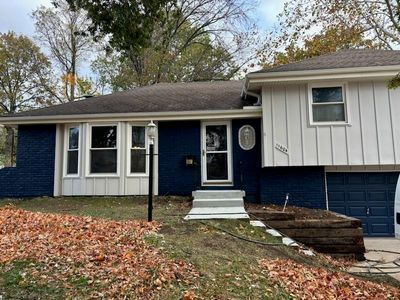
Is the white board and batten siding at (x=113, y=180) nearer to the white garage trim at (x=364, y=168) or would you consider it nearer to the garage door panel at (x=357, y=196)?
the white garage trim at (x=364, y=168)

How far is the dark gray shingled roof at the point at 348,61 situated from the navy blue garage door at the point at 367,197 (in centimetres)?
306

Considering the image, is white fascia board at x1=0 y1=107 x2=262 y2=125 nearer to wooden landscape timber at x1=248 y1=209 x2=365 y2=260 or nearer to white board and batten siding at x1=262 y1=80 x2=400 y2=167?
white board and batten siding at x1=262 y1=80 x2=400 y2=167

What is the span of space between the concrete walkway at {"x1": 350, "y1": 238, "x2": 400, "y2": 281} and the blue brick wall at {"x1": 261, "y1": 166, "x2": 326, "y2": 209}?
1.71 meters

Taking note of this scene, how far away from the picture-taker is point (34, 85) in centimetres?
2556

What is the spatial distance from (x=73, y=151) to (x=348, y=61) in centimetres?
888

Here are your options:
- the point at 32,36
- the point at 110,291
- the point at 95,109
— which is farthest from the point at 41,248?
the point at 32,36

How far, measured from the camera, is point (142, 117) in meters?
10.7

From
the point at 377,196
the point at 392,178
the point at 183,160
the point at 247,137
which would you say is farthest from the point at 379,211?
the point at 183,160

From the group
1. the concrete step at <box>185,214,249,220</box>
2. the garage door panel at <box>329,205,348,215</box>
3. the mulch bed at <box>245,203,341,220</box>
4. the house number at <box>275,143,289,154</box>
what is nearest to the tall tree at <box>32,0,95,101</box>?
the house number at <box>275,143,289,154</box>

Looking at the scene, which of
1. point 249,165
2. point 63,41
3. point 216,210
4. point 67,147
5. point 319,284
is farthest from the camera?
point 63,41

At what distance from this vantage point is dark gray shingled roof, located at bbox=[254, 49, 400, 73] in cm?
935

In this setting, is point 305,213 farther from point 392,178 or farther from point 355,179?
point 392,178

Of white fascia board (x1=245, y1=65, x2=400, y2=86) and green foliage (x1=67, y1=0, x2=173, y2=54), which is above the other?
green foliage (x1=67, y1=0, x2=173, y2=54)

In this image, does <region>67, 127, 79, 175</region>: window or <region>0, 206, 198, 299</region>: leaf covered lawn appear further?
<region>67, 127, 79, 175</region>: window
